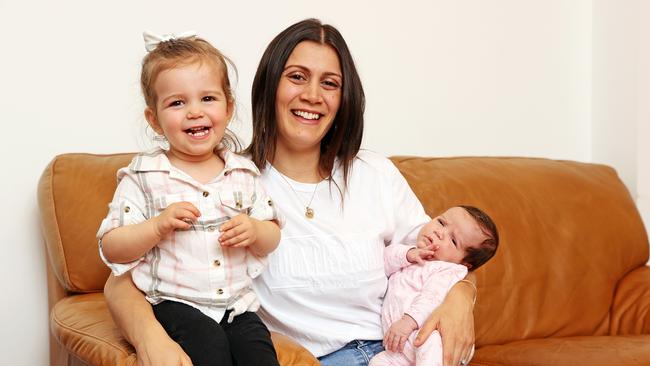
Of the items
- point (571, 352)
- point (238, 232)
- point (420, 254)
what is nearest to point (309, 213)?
point (420, 254)

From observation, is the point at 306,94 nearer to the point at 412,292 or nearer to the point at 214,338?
the point at 412,292

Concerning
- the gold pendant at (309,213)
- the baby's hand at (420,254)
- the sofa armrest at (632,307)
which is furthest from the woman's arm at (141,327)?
the sofa armrest at (632,307)

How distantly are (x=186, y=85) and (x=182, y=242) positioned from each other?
34cm

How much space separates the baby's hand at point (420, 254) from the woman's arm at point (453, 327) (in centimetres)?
12

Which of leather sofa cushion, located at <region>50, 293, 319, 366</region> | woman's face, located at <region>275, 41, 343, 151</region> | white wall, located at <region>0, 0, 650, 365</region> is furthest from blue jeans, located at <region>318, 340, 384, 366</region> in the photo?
white wall, located at <region>0, 0, 650, 365</region>

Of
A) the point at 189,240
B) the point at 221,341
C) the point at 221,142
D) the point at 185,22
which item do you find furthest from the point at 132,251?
the point at 185,22

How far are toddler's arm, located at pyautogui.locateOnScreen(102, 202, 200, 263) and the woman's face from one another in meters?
0.51

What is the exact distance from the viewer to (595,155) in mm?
3537

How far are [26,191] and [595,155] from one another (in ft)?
7.64

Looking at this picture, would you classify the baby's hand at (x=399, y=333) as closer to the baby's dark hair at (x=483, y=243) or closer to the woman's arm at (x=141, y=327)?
the baby's dark hair at (x=483, y=243)

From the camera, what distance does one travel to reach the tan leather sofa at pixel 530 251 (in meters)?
2.29

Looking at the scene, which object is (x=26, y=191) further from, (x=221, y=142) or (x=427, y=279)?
(x=427, y=279)

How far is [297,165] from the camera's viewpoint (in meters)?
2.22

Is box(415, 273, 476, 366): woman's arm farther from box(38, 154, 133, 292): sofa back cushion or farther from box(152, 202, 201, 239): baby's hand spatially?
box(38, 154, 133, 292): sofa back cushion
